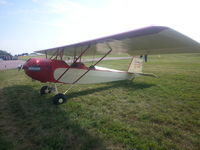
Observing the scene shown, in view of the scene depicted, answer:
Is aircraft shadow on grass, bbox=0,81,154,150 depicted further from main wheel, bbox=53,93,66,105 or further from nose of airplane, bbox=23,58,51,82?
nose of airplane, bbox=23,58,51,82

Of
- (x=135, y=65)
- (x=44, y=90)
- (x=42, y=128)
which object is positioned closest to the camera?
(x=42, y=128)

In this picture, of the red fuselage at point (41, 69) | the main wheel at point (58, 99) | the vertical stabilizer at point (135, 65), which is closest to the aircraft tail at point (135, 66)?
the vertical stabilizer at point (135, 65)

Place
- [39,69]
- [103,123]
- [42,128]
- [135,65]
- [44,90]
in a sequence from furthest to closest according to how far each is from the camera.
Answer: [135,65], [44,90], [39,69], [103,123], [42,128]

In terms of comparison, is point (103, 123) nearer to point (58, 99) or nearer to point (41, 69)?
point (58, 99)

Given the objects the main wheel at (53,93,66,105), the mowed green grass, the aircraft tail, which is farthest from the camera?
the aircraft tail

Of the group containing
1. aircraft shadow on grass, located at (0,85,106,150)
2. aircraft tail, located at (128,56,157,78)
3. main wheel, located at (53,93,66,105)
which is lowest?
aircraft shadow on grass, located at (0,85,106,150)

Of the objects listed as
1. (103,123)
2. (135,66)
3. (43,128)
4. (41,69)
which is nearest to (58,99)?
(41,69)

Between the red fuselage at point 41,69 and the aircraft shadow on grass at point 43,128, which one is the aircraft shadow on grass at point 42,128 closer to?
the aircraft shadow on grass at point 43,128

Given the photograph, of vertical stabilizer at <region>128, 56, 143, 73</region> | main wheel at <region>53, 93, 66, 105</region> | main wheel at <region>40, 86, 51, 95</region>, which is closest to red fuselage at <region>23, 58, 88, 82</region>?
main wheel at <region>40, 86, 51, 95</region>

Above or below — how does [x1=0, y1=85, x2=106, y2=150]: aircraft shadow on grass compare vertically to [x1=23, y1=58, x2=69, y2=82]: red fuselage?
below

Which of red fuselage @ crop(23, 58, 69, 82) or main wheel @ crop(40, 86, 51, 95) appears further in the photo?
main wheel @ crop(40, 86, 51, 95)

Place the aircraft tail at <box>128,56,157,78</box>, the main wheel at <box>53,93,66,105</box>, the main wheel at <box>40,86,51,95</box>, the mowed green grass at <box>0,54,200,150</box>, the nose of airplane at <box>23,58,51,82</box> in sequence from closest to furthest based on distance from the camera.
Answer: the mowed green grass at <box>0,54,200,150</box> → the main wheel at <box>53,93,66,105</box> → the nose of airplane at <box>23,58,51,82</box> → the main wheel at <box>40,86,51,95</box> → the aircraft tail at <box>128,56,157,78</box>

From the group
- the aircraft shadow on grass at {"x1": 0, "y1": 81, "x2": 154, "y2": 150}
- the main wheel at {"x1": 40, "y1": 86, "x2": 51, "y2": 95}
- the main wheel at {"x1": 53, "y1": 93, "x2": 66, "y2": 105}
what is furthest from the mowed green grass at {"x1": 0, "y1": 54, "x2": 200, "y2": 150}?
the main wheel at {"x1": 40, "y1": 86, "x2": 51, "y2": 95}

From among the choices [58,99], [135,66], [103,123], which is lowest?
[103,123]
